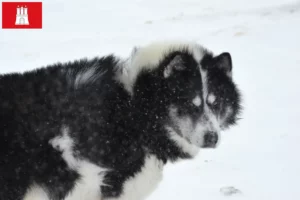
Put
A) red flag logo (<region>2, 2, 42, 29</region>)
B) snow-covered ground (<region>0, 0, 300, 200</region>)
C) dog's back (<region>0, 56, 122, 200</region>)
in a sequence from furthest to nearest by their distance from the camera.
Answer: red flag logo (<region>2, 2, 42, 29</region>), snow-covered ground (<region>0, 0, 300, 200</region>), dog's back (<region>0, 56, 122, 200</region>)

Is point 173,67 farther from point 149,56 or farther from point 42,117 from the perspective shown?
point 42,117

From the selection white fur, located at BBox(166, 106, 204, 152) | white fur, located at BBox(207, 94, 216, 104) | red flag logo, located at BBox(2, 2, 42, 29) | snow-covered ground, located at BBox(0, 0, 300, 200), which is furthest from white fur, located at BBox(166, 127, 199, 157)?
red flag logo, located at BBox(2, 2, 42, 29)

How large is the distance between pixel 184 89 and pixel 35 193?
136 cm

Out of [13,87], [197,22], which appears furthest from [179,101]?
[197,22]


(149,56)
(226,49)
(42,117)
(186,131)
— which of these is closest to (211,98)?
(186,131)

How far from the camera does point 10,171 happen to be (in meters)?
3.73

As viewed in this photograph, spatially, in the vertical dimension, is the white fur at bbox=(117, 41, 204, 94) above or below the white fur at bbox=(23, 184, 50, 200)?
above

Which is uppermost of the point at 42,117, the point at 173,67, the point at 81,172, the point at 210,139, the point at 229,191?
the point at 173,67

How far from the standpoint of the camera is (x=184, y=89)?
165 inches

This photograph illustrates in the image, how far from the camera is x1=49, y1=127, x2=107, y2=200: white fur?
12.6 ft

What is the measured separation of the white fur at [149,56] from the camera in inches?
166

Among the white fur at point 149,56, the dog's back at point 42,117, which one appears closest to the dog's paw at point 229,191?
the white fur at point 149,56

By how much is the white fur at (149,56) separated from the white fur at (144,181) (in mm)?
585

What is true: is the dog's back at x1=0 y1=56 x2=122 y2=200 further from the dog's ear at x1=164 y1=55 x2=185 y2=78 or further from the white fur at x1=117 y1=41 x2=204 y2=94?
the dog's ear at x1=164 y1=55 x2=185 y2=78
